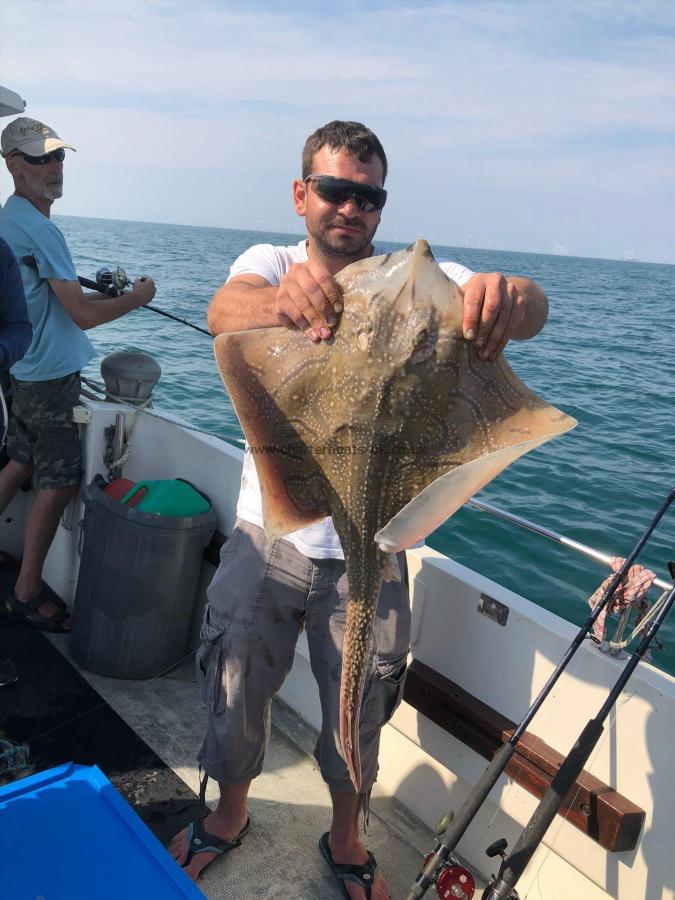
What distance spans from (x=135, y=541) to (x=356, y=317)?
2.41m

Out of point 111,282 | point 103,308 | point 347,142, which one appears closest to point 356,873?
point 347,142

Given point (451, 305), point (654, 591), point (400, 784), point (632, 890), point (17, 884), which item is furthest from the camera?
point (654, 591)

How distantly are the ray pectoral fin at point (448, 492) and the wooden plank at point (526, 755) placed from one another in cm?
143

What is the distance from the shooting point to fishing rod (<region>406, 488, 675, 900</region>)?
7.44 feet

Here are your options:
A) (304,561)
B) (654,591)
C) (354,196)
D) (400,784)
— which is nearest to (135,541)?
(304,561)

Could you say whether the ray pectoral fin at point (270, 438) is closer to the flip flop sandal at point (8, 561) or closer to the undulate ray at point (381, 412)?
the undulate ray at point (381, 412)

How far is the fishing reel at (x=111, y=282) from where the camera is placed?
4.41m

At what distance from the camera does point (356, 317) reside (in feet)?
5.17

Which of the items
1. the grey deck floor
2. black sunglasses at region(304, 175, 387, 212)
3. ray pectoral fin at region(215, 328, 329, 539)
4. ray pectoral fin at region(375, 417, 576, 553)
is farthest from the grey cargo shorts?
black sunglasses at region(304, 175, 387, 212)

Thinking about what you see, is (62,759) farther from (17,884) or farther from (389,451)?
(389,451)

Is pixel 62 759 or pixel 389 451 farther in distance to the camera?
pixel 62 759

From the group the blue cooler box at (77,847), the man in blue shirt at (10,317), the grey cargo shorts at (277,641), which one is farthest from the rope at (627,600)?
the man in blue shirt at (10,317)

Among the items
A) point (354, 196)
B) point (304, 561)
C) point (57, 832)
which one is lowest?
point (57, 832)

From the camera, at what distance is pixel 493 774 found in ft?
7.69
